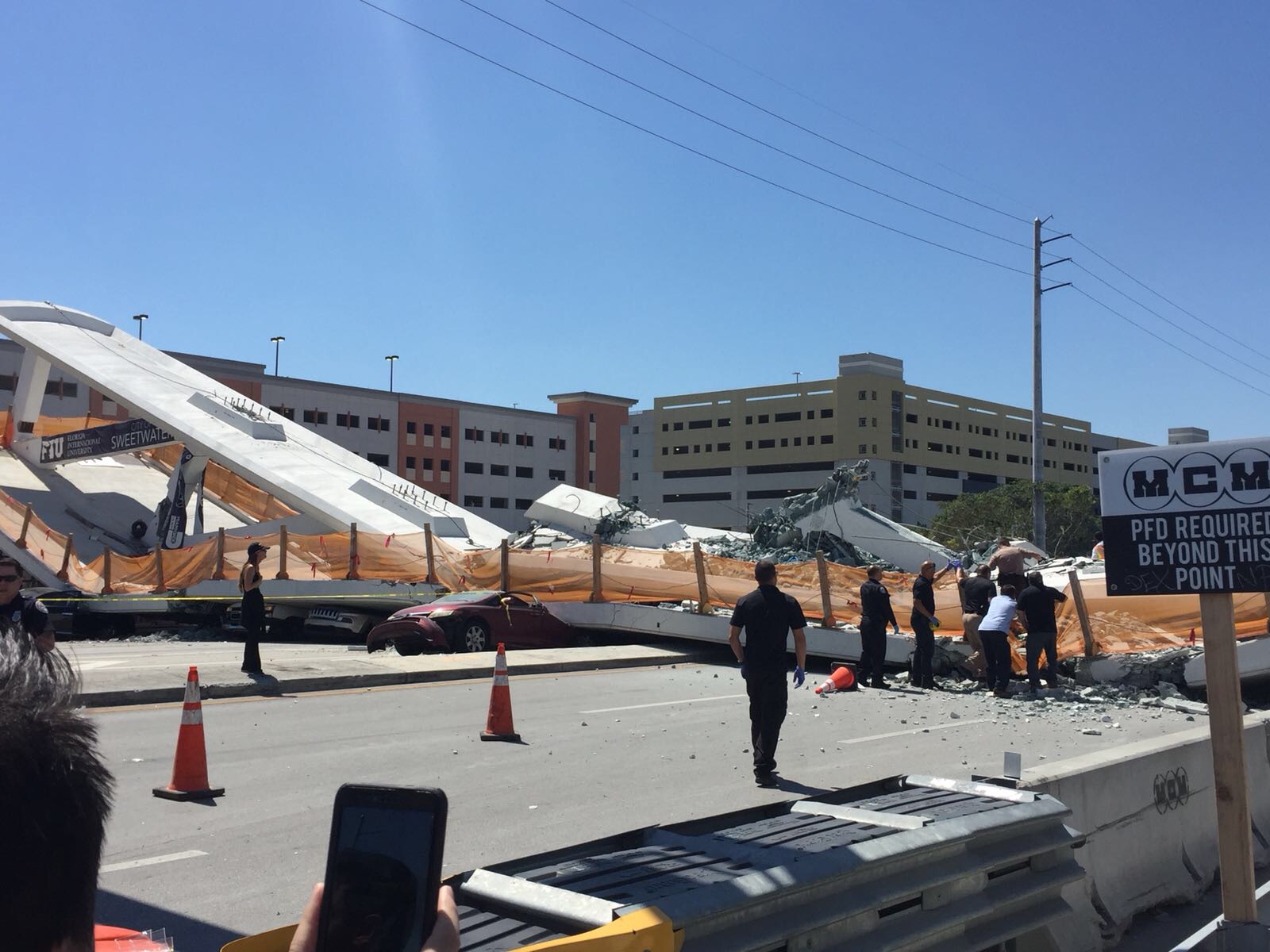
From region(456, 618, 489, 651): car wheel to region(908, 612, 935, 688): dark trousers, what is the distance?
7.66 metres

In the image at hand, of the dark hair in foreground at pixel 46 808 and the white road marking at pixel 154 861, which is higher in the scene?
the dark hair in foreground at pixel 46 808

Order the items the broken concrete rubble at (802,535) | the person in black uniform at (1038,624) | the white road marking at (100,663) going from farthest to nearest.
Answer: the broken concrete rubble at (802,535) → the white road marking at (100,663) → the person in black uniform at (1038,624)

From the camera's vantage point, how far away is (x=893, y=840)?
13.0ft

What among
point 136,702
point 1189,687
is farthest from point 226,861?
point 1189,687

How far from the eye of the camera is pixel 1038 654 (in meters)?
15.5

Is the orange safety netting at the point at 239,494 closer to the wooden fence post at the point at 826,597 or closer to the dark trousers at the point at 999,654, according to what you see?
the wooden fence post at the point at 826,597

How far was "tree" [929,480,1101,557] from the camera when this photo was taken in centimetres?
6525

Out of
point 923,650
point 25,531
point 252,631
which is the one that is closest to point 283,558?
point 252,631

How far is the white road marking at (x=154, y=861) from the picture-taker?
6.58 meters

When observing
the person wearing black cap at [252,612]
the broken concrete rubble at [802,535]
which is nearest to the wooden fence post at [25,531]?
the broken concrete rubble at [802,535]

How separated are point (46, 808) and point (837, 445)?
322ft

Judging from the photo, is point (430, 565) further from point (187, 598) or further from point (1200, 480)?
point (1200, 480)

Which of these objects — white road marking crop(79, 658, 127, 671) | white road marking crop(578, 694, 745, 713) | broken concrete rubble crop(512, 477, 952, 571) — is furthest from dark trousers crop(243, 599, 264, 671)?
broken concrete rubble crop(512, 477, 952, 571)

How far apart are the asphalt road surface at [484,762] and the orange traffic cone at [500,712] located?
25 cm
